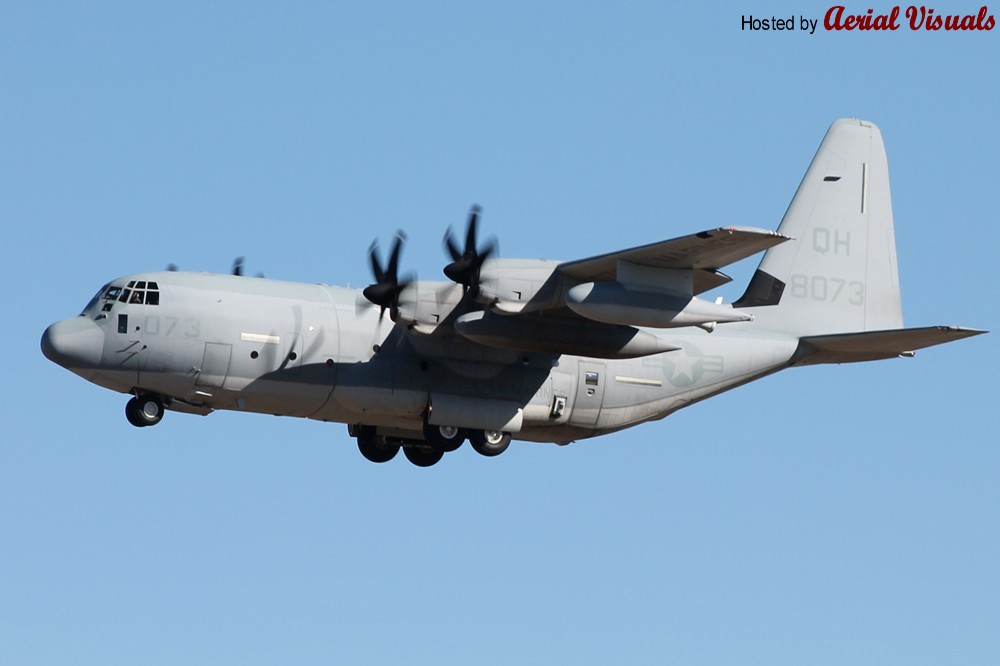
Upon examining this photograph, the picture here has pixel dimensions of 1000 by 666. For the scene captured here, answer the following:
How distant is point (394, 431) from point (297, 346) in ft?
9.79

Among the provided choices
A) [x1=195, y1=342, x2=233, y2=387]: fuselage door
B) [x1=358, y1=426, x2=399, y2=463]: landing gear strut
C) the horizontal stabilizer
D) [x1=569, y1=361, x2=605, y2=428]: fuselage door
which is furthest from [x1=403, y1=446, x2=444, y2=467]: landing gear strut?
the horizontal stabilizer

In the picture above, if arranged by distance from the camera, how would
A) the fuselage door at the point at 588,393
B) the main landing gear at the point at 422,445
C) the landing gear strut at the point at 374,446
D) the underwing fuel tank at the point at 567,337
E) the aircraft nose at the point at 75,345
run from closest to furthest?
the aircraft nose at the point at 75,345, the underwing fuel tank at the point at 567,337, the main landing gear at the point at 422,445, the fuselage door at the point at 588,393, the landing gear strut at the point at 374,446

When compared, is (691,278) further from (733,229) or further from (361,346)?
(361,346)

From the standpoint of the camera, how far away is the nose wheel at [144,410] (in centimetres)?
2580

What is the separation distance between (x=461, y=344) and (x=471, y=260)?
1.99 metres

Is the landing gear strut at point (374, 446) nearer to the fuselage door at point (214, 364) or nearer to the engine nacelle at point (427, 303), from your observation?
the engine nacelle at point (427, 303)

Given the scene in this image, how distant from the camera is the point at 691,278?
24.9 meters

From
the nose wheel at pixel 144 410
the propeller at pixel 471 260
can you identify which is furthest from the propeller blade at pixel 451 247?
the nose wheel at pixel 144 410

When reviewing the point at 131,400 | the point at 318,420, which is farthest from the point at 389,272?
the point at 131,400

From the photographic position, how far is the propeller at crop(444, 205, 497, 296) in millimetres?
25547

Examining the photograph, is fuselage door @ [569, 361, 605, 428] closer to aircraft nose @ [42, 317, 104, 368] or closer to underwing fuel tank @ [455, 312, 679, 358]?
underwing fuel tank @ [455, 312, 679, 358]

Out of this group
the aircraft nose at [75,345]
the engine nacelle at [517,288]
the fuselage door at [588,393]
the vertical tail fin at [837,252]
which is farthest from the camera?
the vertical tail fin at [837,252]

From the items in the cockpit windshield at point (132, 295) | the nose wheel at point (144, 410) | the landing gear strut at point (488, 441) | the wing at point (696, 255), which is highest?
the wing at point (696, 255)

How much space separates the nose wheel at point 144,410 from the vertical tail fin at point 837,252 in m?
11.1
